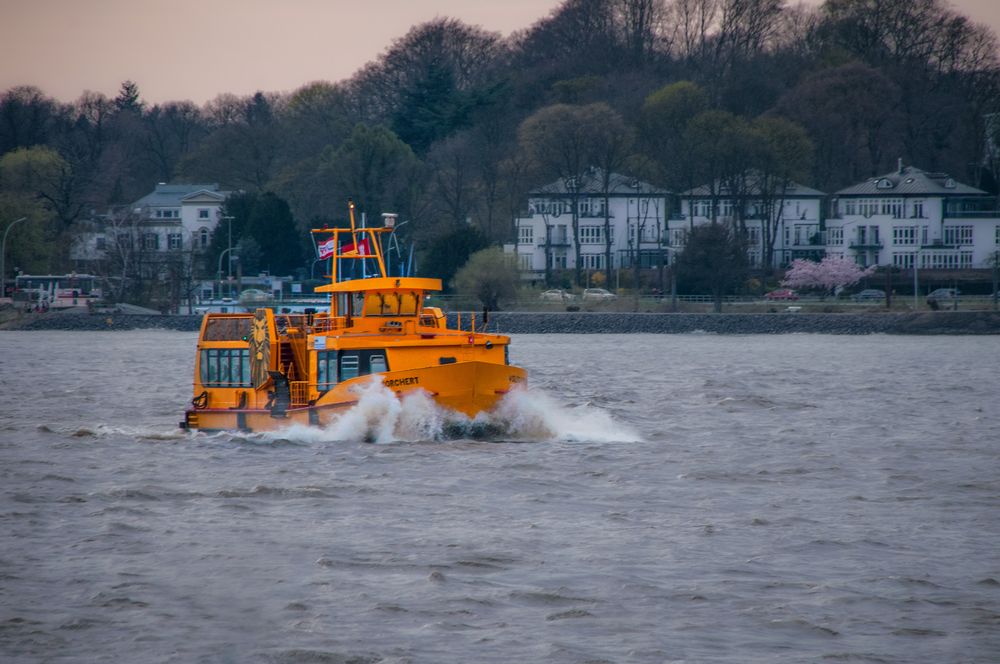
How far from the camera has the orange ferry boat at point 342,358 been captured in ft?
98.9

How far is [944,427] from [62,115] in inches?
5565

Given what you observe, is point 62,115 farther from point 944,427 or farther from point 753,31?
point 944,427

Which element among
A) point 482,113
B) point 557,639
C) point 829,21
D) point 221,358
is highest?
point 829,21

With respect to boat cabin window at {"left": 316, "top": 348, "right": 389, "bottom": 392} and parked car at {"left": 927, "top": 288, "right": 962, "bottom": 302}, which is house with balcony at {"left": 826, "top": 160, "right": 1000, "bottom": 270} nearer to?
parked car at {"left": 927, "top": 288, "right": 962, "bottom": 302}

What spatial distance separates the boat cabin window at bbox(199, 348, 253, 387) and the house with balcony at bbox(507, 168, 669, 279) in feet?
305

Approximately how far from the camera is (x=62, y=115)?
162 metres

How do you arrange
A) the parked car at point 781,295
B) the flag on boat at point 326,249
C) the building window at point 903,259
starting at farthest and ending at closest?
the building window at point 903,259, the parked car at point 781,295, the flag on boat at point 326,249

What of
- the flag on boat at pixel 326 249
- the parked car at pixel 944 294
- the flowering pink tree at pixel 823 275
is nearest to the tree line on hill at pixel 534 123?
the flowering pink tree at pixel 823 275

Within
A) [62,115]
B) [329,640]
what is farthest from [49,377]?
[62,115]

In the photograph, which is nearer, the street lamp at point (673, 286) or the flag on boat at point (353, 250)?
the flag on boat at point (353, 250)

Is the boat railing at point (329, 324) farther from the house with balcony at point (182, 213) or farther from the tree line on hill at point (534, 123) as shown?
the house with balcony at point (182, 213)

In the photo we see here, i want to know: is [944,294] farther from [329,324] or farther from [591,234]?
[329,324]

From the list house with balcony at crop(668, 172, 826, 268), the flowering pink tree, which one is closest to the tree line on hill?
house with balcony at crop(668, 172, 826, 268)

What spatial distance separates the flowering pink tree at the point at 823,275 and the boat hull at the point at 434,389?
8965 centimetres
